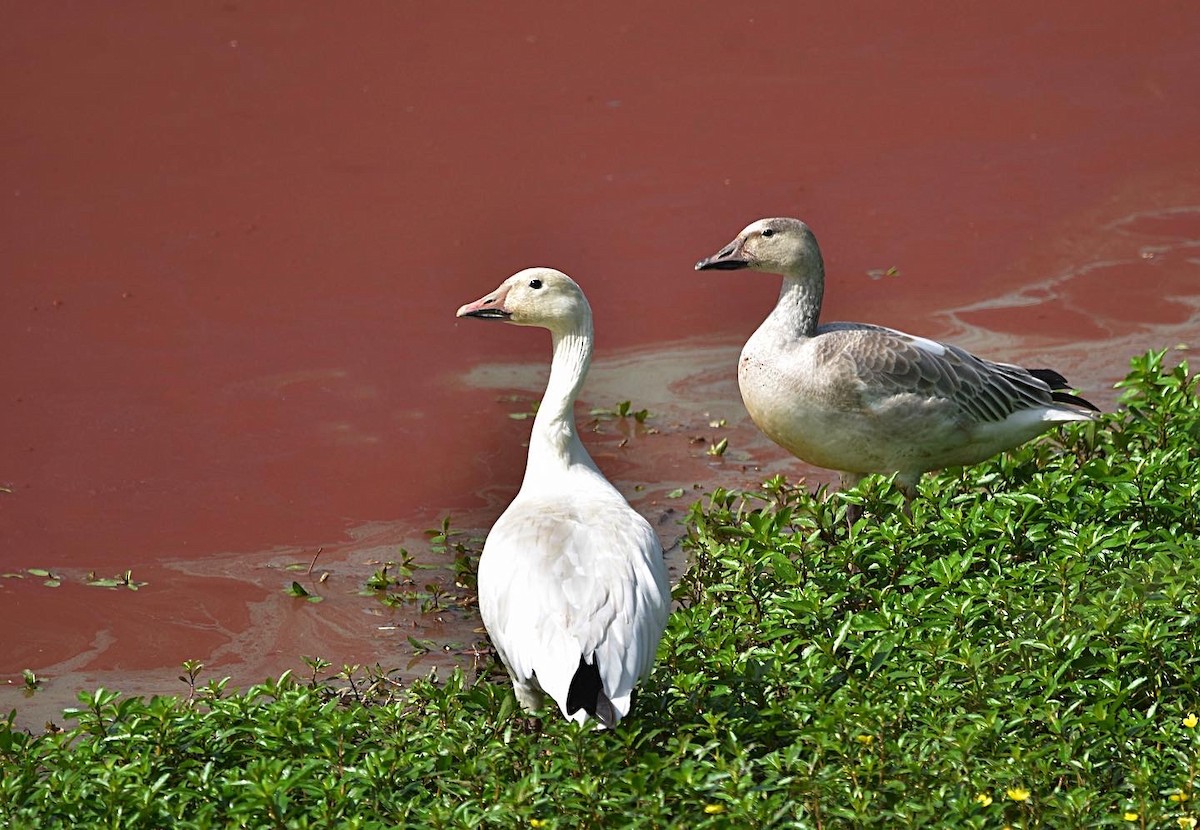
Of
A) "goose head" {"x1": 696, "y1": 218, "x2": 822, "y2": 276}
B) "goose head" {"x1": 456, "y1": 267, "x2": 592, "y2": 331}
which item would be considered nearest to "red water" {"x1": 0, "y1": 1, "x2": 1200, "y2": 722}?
"goose head" {"x1": 696, "y1": 218, "x2": 822, "y2": 276}

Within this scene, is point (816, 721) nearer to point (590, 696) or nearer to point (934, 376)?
point (590, 696)

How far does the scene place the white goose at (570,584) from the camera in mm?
4312

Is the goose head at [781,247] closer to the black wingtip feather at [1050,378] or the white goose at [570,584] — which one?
the black wingtip feather at [1050,378]

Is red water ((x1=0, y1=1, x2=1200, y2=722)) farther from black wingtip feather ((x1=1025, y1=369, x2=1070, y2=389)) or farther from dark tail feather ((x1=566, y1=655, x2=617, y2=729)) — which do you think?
dark tail feather ((x1=566, y1=655, x2=617, y2=729))

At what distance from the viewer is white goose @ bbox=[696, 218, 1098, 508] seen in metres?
6.09

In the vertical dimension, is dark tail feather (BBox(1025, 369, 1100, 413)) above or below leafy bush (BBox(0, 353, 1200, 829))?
above

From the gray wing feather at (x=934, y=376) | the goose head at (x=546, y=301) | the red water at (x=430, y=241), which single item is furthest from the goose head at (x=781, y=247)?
the goose head at (x=546, y=301)

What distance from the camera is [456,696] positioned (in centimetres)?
474

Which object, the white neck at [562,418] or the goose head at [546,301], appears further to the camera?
the goose head at [546,301]

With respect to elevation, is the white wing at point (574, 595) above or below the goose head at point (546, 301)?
below

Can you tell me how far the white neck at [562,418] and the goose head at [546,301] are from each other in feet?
0.12

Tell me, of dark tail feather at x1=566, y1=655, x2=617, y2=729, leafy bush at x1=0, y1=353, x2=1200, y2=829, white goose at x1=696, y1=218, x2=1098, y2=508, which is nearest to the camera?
leafy bush at x1=0, y1=353, x2=1200, y2=829

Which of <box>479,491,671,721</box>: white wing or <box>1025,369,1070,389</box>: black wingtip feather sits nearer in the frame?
<box>479,491,671,721</box>: white wing

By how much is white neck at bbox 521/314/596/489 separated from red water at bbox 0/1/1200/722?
938mm
